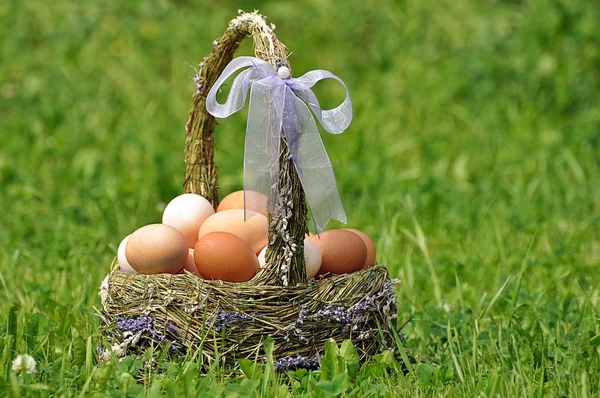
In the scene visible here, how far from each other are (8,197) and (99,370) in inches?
104

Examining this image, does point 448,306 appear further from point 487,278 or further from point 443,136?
point 443,136

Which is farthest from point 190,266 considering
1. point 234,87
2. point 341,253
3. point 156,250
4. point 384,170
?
point 384,170

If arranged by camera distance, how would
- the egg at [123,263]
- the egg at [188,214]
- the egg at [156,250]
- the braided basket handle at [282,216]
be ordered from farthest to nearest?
the egg at [188,214] → the egg at [123,263] → the egg at [156,250] → the braided basket handle at [282,216]

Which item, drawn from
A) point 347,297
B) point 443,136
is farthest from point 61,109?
point 347,297

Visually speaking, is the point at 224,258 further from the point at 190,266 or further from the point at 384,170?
the point at 384,170

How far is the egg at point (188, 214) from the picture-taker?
111 inches

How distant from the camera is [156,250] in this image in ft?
8.17

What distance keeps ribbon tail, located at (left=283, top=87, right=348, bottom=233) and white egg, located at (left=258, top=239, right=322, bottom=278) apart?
101 mm

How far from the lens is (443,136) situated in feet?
18.4

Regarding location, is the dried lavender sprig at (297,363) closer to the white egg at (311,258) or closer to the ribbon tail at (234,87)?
the white egg at (311,258)

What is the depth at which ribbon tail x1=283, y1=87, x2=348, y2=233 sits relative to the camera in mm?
2395

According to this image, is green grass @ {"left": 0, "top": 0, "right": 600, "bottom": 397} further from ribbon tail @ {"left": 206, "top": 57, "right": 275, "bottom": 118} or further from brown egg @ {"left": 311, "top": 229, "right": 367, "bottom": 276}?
ribbon tail @ {"left": 206, "top": 57, "right": 275, "bottom": 118}

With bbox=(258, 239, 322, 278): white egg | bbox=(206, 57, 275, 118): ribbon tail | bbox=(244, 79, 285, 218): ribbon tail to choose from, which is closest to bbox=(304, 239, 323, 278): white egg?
bbox=(258, 239, 322, 278): white egg

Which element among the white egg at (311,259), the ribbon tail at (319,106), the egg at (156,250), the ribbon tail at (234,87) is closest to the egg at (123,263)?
the egg at (156,250)
